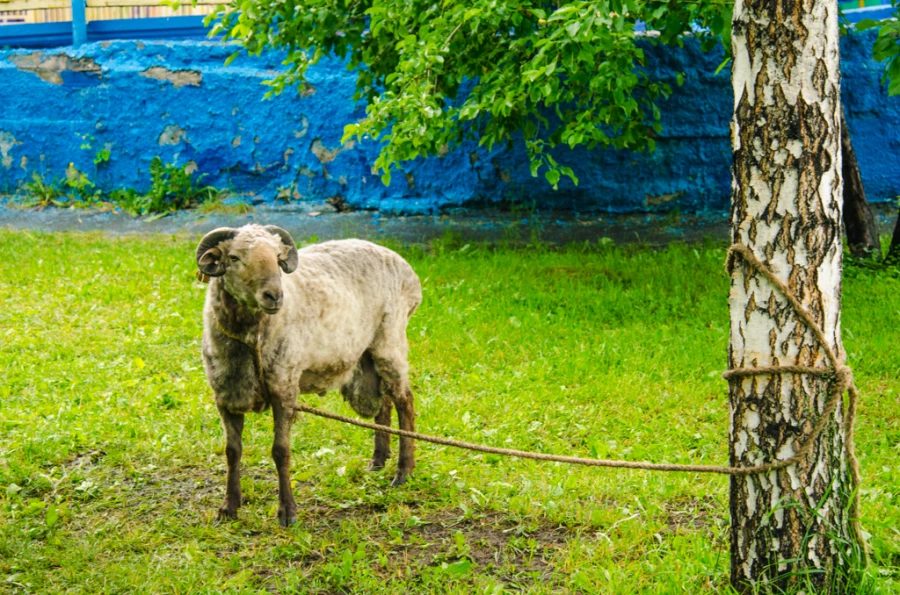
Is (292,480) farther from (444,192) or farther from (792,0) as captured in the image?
(444,192)

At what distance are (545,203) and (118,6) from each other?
263 inches

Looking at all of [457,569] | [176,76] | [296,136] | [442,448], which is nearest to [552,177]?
[442,448]

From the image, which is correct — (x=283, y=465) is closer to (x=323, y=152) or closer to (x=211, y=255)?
(x=211, y=255)

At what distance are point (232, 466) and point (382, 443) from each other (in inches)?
36.0

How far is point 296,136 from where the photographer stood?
12.8m

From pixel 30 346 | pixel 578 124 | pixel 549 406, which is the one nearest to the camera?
pixel 549 406

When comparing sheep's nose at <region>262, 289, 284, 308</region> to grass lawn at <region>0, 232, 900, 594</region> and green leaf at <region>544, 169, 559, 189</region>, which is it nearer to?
grass lawn at <region>0, 232, 900, 594</region>

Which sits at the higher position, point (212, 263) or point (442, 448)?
point (212, 263)

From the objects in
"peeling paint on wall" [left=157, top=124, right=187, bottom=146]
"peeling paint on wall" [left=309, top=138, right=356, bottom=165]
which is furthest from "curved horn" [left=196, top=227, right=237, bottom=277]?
"peeling paint on wall" [left=157, top=124, right=187, bottom=146]

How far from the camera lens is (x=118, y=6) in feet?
44.8

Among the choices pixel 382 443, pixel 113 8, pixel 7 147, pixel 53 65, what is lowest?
pixel 382 443

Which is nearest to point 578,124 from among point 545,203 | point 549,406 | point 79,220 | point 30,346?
point 549,406

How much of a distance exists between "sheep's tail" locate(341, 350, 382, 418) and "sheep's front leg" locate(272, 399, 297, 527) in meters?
0.68

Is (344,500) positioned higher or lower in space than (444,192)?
lower
